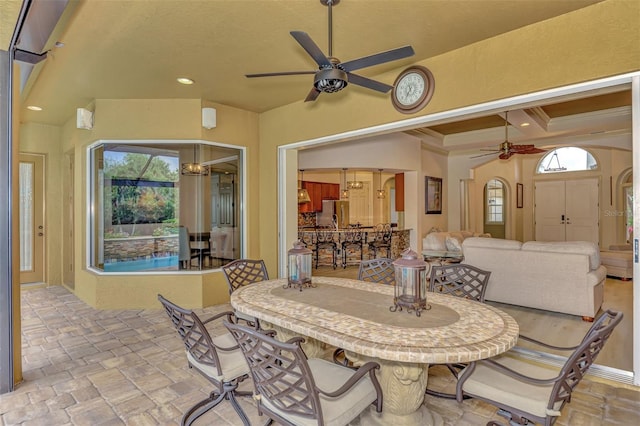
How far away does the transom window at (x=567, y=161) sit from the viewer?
845cm

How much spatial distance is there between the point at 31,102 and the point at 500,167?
10.2 meters

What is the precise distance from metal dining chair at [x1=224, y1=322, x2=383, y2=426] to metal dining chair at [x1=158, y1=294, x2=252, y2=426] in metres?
0.33

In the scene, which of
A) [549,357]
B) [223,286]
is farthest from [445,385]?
[223,286]

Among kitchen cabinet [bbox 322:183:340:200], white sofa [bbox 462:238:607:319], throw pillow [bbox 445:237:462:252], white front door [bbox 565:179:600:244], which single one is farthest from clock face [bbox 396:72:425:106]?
kitchen cabinet [bbox 322:183:340:200]

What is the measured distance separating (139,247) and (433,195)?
667 cm

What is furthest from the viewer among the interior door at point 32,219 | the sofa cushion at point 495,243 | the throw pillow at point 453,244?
the throw pillow at point 453,244

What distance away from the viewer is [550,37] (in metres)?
2.63

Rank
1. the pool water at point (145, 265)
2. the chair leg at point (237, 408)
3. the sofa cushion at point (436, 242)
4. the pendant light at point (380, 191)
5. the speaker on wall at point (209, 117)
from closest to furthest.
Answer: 1. the chair leg at point (237, 408)
2. the speaker on wall at point (209, 117)
3. the pool water at point (145, 265)
4. the sofa cushion at point (436, 242)
5. the pendant light at point (380, 191)

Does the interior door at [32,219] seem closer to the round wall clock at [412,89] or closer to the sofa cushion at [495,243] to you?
the round wall clock at [412,89]

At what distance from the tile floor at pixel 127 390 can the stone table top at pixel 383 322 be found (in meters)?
0.74

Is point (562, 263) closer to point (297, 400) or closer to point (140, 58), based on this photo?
point (297, 400)

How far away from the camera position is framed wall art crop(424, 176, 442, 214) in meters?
8.28

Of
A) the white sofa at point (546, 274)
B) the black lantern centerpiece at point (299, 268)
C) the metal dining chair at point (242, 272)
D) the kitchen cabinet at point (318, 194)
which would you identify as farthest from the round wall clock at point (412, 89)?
the kitchen cabinet at point (318, 194)

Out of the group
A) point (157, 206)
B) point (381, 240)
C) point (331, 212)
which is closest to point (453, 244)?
point (381, 240)
